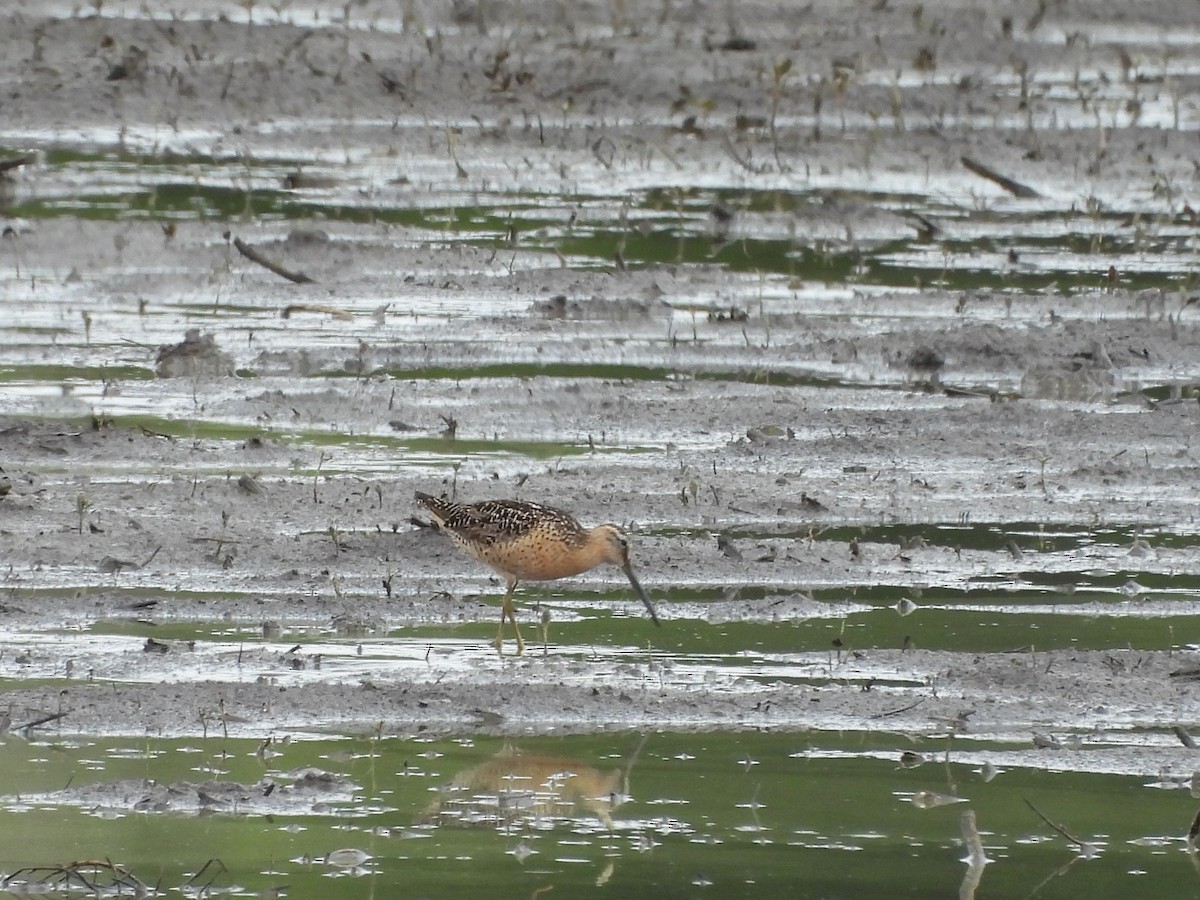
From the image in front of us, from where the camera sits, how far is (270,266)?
14.5 m

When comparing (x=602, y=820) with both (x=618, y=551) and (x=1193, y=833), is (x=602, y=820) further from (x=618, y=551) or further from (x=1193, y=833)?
(x=618, y=551)

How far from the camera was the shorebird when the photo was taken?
8.84 meters

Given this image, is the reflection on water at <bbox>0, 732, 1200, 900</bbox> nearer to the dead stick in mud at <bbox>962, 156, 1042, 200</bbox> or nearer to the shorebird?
the shorebird

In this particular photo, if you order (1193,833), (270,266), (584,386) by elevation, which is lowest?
(1193,833)

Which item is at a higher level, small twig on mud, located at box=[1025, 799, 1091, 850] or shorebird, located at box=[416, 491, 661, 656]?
shorebird, located at box=[416, 491, 661, 656]

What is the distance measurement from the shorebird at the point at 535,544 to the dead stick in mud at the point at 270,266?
572cm

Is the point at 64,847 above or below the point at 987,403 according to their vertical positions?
below

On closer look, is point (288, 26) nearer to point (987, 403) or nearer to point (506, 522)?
point (987, 403)

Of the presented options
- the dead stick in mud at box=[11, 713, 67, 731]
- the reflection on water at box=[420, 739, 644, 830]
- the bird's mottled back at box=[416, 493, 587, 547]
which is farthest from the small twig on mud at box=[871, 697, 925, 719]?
the dead stick in mud at box=[11, 713, 67, 731]

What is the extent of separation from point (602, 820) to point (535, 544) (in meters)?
2.03

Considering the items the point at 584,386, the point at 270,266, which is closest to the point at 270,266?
the point at 270,266

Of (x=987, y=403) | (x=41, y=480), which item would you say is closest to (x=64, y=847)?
(x=41, y=480)

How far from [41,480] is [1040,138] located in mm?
11922

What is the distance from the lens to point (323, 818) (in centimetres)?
680
